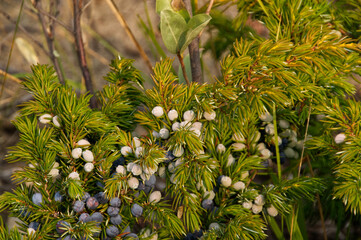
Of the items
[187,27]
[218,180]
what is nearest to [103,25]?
[187,27]

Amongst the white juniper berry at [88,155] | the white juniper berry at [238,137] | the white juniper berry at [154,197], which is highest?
the white juniper berry at [88,155]

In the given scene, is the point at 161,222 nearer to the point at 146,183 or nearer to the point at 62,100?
the point at 146,183

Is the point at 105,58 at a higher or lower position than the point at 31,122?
lower

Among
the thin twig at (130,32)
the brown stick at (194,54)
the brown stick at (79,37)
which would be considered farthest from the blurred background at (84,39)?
the brown stick at (194,54)

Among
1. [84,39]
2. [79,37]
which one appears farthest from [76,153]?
[84,39]

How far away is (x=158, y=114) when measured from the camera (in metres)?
0.44

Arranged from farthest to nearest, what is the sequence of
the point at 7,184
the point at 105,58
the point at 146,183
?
the point at 105,58
the point at 7,184
the point at 146,183

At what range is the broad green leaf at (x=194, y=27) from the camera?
0.50 m

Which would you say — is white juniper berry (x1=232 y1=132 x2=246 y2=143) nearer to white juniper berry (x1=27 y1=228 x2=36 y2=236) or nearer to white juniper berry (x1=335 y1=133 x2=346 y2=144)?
white juniper berry (x1=335 y1=133 x2=346 y2=144)

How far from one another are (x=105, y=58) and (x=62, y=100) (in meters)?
0.89

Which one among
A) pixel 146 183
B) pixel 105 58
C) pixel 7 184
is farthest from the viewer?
pixel 105 58

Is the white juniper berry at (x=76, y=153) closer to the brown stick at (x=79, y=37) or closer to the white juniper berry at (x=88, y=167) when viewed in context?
the white juniper berry at (x=88, y=167)

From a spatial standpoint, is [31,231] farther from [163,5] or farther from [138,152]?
[163,5]

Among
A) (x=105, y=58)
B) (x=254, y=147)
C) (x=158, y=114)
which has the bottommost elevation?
(x=105, y=58)
